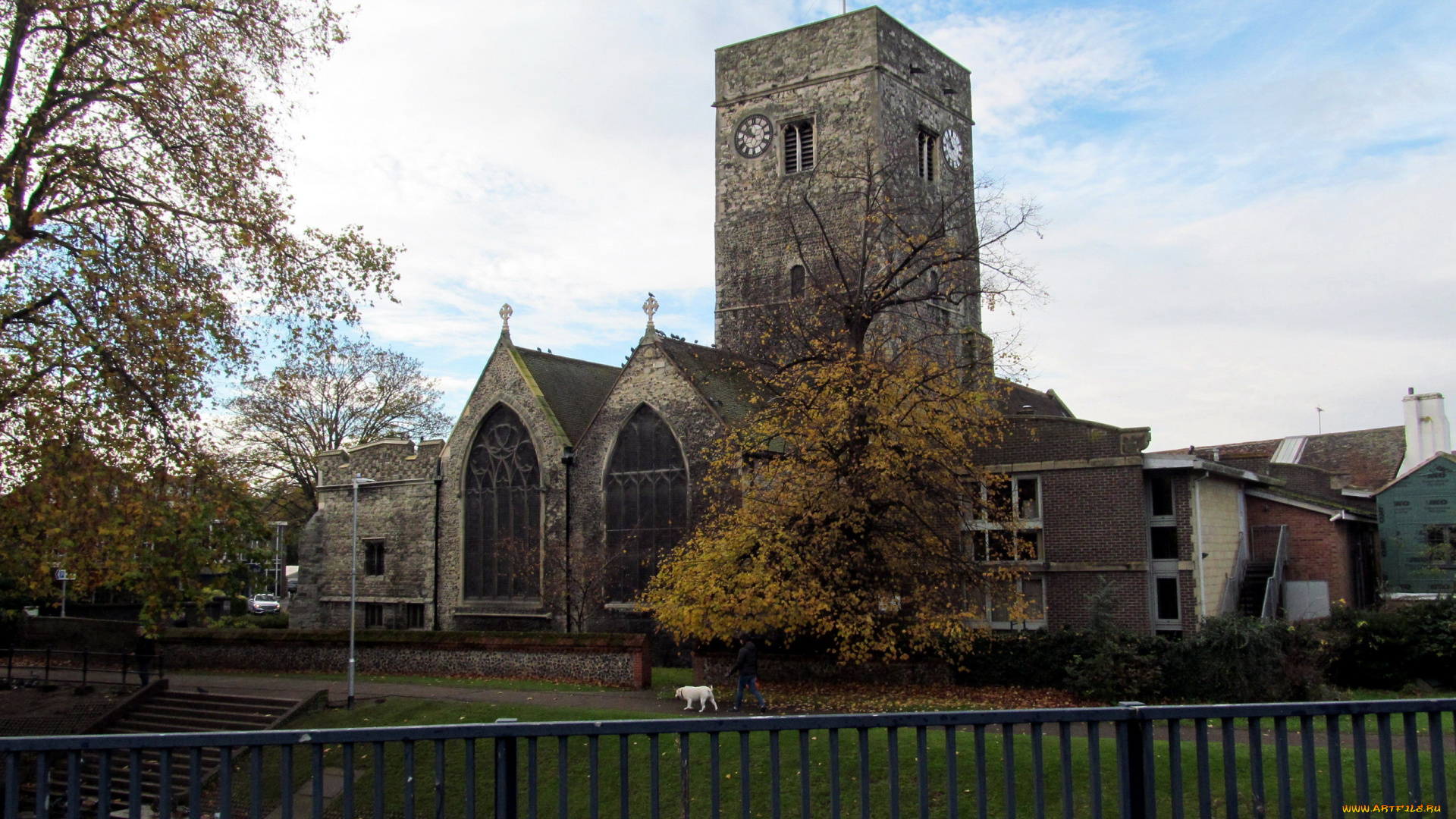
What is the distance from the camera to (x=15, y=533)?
49.3 feet

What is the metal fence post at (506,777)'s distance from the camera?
4.55 meters

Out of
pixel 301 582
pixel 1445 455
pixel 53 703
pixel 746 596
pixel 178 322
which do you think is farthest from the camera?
pixel 301 582

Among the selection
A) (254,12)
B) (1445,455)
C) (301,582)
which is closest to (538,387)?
(301,582)

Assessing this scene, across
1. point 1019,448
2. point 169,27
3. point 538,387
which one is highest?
point 169,27

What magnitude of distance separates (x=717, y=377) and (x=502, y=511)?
322 inches

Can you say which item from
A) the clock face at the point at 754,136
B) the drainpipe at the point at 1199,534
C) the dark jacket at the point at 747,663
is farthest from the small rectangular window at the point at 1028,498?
the clock face at the point at 754,136

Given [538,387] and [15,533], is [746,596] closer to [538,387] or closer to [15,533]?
[15,533]

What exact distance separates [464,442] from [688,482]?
362 inches

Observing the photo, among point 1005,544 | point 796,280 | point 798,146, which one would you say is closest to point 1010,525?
point 1005,544

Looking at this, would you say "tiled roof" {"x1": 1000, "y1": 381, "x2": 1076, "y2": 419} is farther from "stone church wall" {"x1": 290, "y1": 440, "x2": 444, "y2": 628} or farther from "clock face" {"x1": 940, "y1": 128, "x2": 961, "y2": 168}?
"stone church wall" {"x1": 290, "y1": 440, "x2": 444, "y2": 628}

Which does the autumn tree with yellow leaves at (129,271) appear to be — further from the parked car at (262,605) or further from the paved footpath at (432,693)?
the parked car at (262,605)

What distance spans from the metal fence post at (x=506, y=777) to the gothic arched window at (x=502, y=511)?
2933 cm

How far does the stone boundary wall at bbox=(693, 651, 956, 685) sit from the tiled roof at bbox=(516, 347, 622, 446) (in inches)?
476

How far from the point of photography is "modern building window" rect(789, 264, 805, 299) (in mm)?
39844
